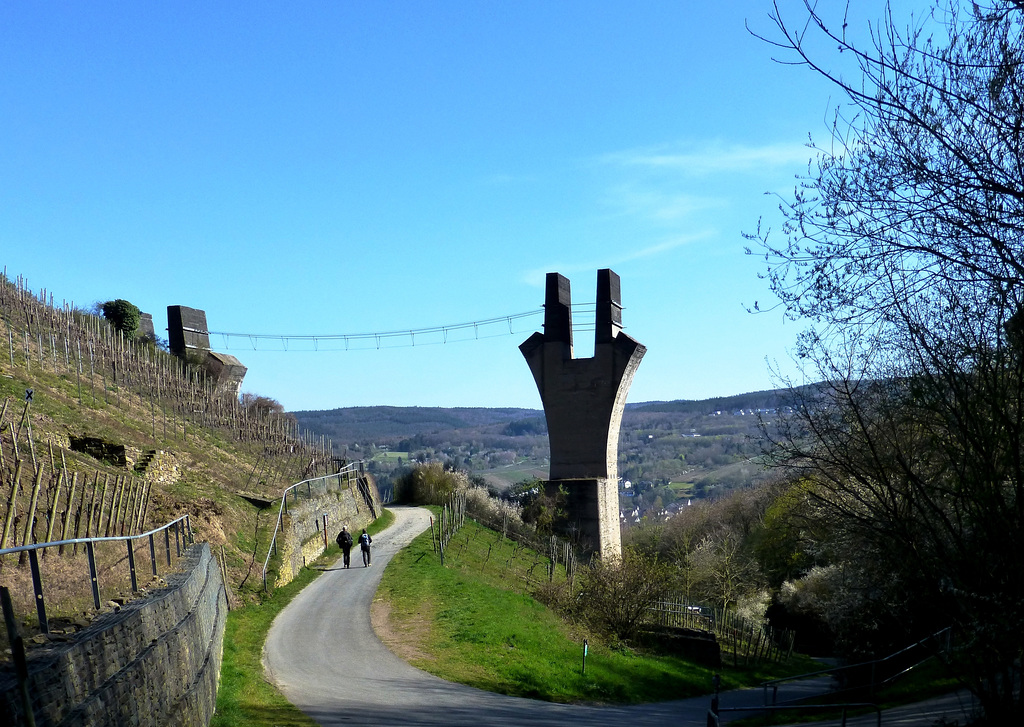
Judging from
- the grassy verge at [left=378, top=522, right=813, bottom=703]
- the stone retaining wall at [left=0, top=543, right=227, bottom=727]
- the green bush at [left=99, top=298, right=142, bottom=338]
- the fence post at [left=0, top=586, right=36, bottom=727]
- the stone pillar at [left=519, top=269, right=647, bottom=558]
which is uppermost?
the green bush at [left=99, top=298, right=142, bottom=338]

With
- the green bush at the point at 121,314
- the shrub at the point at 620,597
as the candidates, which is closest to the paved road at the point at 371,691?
the shrub at the point at 620,597

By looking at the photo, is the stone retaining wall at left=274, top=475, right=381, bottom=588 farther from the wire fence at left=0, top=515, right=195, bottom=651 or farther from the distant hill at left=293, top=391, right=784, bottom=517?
the distant hill at left=293, top=391, right=784, bottom=517

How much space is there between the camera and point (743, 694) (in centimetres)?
2352

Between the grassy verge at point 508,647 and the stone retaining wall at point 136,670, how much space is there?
5533mm

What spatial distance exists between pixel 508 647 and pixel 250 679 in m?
6.24

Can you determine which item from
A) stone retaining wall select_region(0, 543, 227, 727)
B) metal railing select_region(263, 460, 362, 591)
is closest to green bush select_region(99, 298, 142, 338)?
metal railing select_region(263, 460, 362, 591)

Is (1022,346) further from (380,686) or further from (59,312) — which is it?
(59,312)

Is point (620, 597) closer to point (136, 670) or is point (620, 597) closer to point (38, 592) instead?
point (136, 670)

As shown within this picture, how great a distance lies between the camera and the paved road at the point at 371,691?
14117 mm

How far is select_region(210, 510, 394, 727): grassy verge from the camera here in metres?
13.1

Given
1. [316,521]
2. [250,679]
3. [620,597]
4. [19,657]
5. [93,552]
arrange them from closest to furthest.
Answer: [19,657]
[93,552]
[250,679]
[620,597]
[316,521]

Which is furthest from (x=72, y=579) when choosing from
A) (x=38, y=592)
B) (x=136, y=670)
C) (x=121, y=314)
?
(x=121, y=314)

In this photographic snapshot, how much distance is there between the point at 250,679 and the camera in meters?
15.2

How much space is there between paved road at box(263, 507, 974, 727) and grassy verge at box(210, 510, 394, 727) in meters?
0.25
